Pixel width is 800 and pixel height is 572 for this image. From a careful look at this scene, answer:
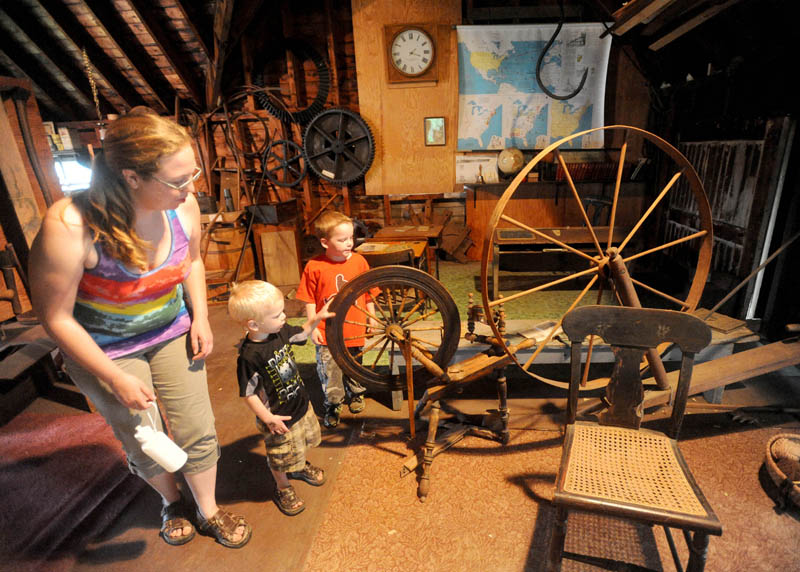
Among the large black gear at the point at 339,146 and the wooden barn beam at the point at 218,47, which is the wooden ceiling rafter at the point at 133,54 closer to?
the wooden barn beam at the point at 218,47

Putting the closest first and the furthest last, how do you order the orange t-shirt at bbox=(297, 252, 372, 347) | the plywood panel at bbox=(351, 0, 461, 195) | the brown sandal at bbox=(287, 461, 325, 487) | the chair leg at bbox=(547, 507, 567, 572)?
1. the chair leg at bbox=(547, 507, 567, 572)
2. the brown sandal at bbox=(287, 461, 325, 487)
3. the orange t-shirt at bbox=(297, 252, 372, 347)
4. the plywood panel at bbox=(351, 0, 461, 195)

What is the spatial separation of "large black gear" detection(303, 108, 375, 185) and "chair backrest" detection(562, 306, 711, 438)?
487cm

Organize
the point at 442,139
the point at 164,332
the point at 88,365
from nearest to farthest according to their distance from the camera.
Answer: the point at 88,365 < the point at 164,332 < the point at 442,139

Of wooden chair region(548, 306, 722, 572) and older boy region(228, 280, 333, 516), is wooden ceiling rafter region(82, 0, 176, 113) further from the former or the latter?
wooden chair region(548, 306, 722, 572)

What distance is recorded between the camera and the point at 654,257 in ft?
18.1

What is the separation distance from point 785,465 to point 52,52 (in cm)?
809

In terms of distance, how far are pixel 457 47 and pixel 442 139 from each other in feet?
3.91

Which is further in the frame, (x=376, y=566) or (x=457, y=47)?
(x=457, y=47)

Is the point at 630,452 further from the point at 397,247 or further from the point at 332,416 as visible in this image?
the point at 397,247

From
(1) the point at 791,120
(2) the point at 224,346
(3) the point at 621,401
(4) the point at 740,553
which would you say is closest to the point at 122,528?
(2) the point at 224,346

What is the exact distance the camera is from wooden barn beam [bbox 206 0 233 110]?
4.77 m

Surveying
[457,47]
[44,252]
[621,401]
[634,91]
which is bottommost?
[621,401]

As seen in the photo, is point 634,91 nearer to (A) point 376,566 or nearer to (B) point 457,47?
(B) point 457,47

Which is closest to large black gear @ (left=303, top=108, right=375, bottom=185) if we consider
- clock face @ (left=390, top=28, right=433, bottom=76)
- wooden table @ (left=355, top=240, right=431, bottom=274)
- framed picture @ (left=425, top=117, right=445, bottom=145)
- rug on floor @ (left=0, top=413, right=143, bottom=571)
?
framed picture @ (left=425, top=117, right=445, bottom=145)
